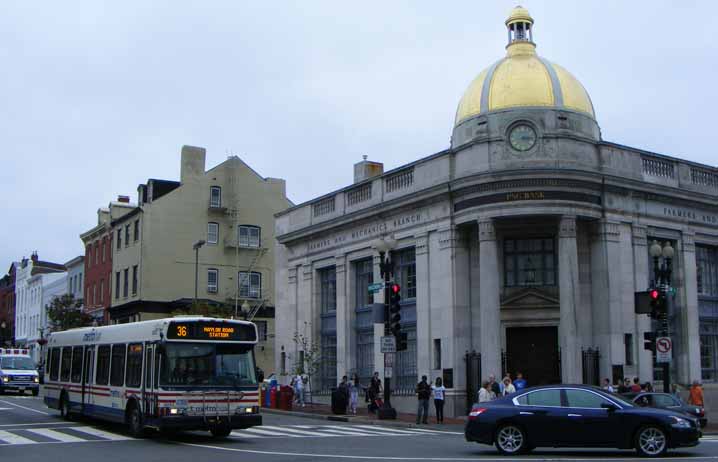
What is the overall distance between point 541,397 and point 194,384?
312 inches

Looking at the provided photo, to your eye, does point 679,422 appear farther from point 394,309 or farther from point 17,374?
point 17,374

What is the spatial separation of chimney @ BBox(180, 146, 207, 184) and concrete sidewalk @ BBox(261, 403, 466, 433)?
1061 inches

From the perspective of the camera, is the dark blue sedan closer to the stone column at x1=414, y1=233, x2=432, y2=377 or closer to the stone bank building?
the stone bank building

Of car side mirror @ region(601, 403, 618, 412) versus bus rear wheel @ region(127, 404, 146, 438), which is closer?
car side mirror @ region(601, 403, 618, 412)

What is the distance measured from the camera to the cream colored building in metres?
60.4

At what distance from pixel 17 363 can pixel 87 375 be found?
74.2 feet

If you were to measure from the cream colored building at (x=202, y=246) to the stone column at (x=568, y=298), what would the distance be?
30885 mm

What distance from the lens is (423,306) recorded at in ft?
116

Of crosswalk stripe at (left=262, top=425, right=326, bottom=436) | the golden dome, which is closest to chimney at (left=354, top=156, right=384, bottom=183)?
the golden dome

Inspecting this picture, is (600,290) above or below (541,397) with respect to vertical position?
above

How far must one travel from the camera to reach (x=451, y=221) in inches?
1336

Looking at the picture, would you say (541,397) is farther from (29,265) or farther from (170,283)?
(29,265)

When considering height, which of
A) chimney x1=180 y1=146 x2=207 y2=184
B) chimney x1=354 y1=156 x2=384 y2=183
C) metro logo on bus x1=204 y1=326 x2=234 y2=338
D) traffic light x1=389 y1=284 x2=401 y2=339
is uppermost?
chimney x1=180 y1=146 x2=207 y2=184

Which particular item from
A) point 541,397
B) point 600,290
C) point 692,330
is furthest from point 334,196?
point 541,397
